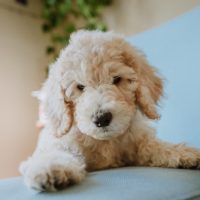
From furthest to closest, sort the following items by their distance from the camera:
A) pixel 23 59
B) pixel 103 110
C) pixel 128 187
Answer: pixel 23 59 → pixel 103 110 → pixel 128 187

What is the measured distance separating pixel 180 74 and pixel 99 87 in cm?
59

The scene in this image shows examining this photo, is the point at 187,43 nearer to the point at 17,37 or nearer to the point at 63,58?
the point at 63,58

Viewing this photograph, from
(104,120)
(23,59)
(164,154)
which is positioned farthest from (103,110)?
(23,59)

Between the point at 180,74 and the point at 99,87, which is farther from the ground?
the point at 180,74

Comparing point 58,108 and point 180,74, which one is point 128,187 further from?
point 180,74

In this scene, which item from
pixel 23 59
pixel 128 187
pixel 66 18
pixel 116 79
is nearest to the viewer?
pixel 128 187

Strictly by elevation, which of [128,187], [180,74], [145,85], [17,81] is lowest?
[128,187]

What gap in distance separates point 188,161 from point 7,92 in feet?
6.62

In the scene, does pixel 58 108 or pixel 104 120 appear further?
pixel 58 108

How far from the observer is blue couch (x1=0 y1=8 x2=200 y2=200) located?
84 cm

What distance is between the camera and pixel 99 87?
1.07 metres

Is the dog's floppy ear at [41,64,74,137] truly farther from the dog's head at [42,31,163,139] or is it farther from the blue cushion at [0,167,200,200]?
the blue cushion at [0,167,200,200]

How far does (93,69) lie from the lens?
3.57ft

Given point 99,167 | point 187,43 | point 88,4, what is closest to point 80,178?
point 99,167
